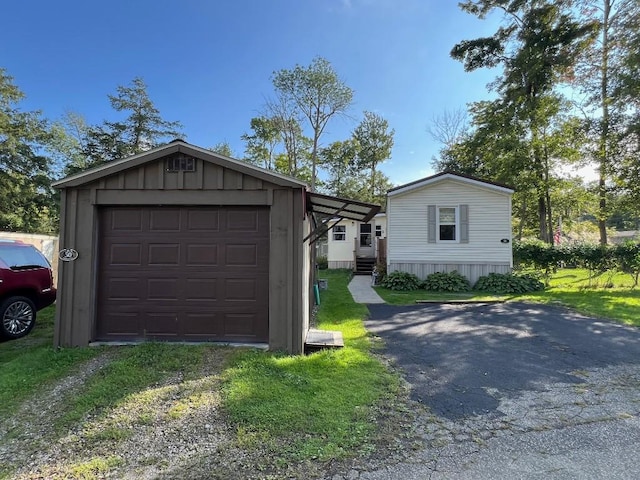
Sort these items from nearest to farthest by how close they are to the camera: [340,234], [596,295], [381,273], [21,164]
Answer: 1. [596,295]
2. [381,273]
3. [340,234]
4. [21,164]

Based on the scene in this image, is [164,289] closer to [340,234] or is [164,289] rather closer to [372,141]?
[340,234]

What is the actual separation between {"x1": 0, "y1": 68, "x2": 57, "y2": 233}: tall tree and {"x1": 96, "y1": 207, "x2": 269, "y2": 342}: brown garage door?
2113 cm

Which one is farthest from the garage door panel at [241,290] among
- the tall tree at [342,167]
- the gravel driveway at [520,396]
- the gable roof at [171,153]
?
the tall tree at [342,167]

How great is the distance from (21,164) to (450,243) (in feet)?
84.3

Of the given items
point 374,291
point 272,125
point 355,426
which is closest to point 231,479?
point 355,426

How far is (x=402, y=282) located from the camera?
12.0 m

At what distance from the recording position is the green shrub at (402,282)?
39.0 ft

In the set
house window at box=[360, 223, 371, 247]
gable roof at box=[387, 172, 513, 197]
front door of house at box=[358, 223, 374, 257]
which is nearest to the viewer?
gable roof at box=[387, 172, 513, 197]

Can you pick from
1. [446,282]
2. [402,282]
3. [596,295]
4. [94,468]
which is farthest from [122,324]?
[596,295]

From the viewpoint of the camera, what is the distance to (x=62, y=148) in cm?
2409

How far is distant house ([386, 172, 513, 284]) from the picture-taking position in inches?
467

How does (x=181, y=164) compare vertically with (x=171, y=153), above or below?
below

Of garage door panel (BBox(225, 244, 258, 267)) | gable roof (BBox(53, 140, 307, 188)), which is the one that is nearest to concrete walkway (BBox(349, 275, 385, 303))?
garage door panel (BBox(225, 244, 258, 267))

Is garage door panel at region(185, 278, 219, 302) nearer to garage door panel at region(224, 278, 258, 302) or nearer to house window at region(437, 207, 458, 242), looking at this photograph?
garage door panel at region(224, 278, 258, 302)
